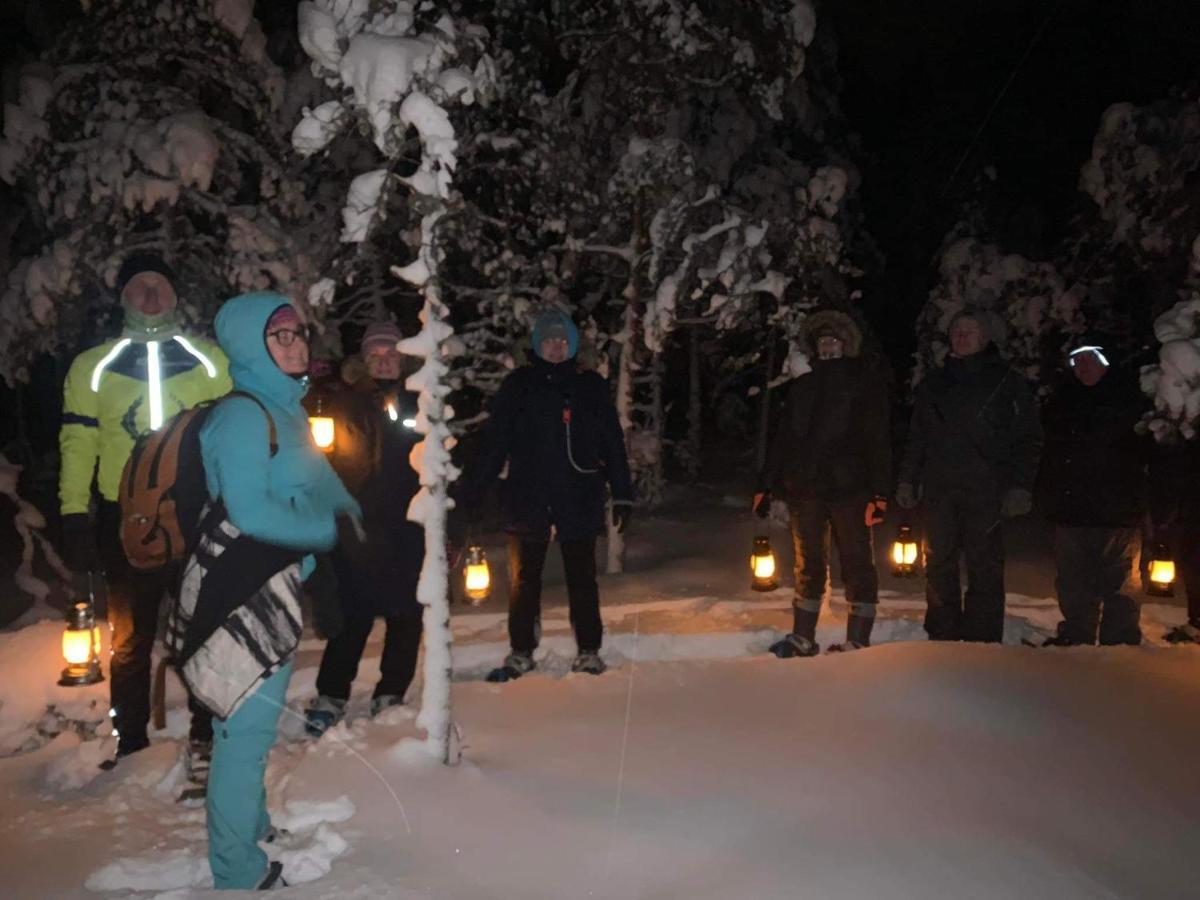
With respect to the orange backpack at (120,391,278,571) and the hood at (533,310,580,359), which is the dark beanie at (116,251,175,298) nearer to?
the orange backpack at (120,391,278,571)

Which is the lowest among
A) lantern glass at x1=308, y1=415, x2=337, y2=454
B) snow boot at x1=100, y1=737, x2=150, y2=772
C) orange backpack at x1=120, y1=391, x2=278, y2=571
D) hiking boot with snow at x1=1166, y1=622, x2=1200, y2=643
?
hiking boot with snow at x1=1166, y1=622, x2=1200, y2=643

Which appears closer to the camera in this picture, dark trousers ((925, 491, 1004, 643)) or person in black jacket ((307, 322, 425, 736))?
person in black jacket ((307, 322, 425, 736))

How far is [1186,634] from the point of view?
657 cm

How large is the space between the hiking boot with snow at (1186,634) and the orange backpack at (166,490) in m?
6.49

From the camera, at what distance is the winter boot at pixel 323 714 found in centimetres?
449

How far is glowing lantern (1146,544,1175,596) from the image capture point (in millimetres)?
7629

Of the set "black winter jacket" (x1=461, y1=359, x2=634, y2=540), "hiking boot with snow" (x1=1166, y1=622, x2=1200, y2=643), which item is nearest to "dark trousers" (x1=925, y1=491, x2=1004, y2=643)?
"hiking boot with snow" (x1=1166, y1=622, x2=1200, y2=643)

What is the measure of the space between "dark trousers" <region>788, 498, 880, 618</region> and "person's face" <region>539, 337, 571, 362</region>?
5.87ft

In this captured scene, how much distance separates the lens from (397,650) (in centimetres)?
471

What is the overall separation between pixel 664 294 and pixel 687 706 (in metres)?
5.61

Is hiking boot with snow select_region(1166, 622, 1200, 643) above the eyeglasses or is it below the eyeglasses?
below

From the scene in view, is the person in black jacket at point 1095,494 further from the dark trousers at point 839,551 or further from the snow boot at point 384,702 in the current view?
the snow boot at point 384,702

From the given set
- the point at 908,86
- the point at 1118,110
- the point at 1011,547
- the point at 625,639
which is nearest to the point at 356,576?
the point at 625,639

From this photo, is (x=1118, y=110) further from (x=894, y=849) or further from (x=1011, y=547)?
(x=894, y=849)
